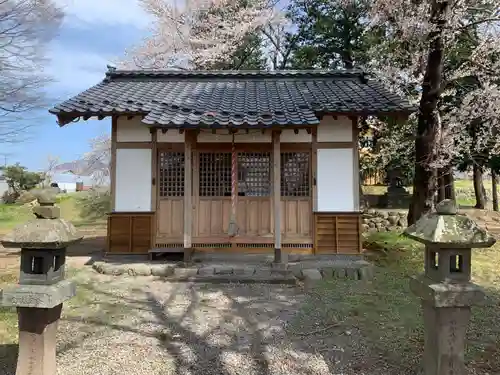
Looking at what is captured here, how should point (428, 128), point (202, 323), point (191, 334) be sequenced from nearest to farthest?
point (191, 334) < point (202, 323) < point (428, 128)

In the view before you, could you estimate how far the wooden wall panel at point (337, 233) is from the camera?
869 centimetres

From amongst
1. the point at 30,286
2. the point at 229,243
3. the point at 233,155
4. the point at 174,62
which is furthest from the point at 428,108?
the point at 174,62

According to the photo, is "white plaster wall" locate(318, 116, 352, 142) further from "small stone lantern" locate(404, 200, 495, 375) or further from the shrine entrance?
"small stone lantern" locate(404, 200, 495, 375)

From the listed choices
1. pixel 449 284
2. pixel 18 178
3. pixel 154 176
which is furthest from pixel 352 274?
pixel 18 178

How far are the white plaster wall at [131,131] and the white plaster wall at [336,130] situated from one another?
4.15 m

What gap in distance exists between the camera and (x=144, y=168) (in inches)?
348

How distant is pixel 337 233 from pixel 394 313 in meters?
3.17

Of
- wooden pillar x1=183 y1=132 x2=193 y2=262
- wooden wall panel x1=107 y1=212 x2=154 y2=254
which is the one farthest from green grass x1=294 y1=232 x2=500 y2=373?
wooden wall panel x1=107 y1=212 x2=154 y2=254

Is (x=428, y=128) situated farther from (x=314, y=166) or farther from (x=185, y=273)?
(x=185, y=273)

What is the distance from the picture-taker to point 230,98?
369 inches

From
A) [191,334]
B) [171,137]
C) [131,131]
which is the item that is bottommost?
[191,334]

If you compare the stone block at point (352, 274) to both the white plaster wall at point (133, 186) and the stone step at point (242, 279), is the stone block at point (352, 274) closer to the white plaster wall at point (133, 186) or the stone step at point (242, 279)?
the stone step at point (242, 279)

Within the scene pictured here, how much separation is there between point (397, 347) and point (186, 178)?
4965 millimetres

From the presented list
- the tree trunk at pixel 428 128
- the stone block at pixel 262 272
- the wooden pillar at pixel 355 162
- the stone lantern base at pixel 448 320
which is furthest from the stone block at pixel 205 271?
the tree trunk at pixel 428 128
